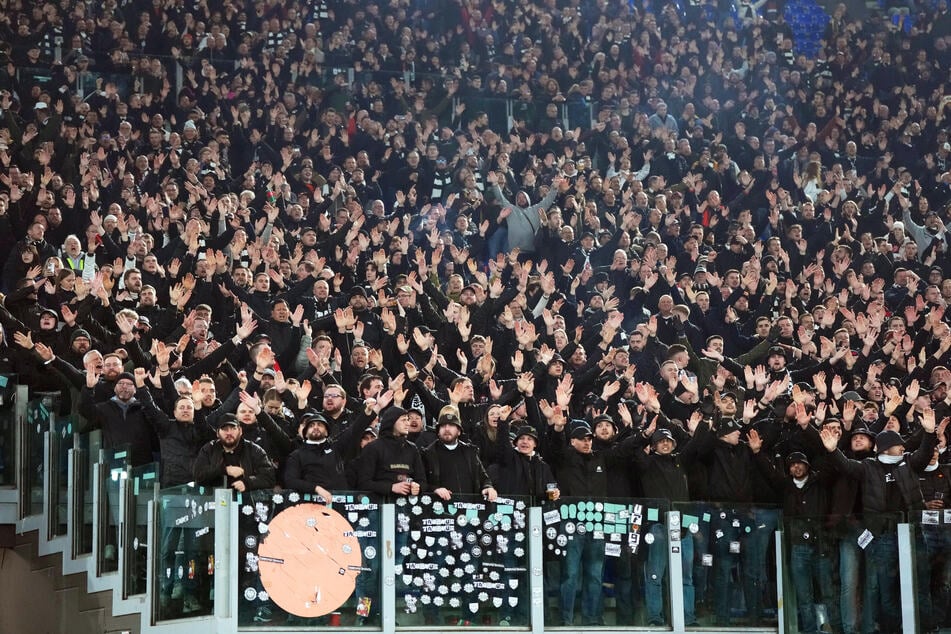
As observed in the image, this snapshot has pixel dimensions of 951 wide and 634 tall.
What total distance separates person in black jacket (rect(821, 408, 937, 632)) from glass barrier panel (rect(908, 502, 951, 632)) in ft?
0.50

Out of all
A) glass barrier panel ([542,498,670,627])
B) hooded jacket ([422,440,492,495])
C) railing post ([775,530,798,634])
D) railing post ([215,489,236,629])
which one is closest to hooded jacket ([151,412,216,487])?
railing post ([215,489,236,629])

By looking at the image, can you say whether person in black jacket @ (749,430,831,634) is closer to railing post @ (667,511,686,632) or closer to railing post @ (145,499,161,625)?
railing post @ (667,511,686,632)

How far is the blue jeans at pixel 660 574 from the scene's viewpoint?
11.1m

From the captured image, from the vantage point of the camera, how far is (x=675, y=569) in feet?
36.7

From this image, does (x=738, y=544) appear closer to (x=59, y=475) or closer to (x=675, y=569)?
(x=675, y=569)

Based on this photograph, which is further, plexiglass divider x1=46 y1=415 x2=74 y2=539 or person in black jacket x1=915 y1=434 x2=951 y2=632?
plexiglass divider x1=46 y1=415 x2=74 y2=539

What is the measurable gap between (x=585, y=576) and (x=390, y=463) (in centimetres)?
155

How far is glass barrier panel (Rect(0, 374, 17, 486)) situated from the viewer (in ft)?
39.9

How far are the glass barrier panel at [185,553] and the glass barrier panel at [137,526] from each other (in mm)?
166

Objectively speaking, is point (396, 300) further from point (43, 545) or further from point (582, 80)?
point (582, 80)

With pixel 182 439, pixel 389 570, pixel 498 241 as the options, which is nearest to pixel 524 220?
pixel 498 241

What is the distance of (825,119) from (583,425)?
11.9 metres

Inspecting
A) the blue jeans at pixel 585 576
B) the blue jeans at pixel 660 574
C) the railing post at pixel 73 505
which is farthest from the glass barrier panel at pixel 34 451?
the blue jeans at pixel 660 574

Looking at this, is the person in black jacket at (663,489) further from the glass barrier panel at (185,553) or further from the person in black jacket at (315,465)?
the glass barrier panel at (185,553)
